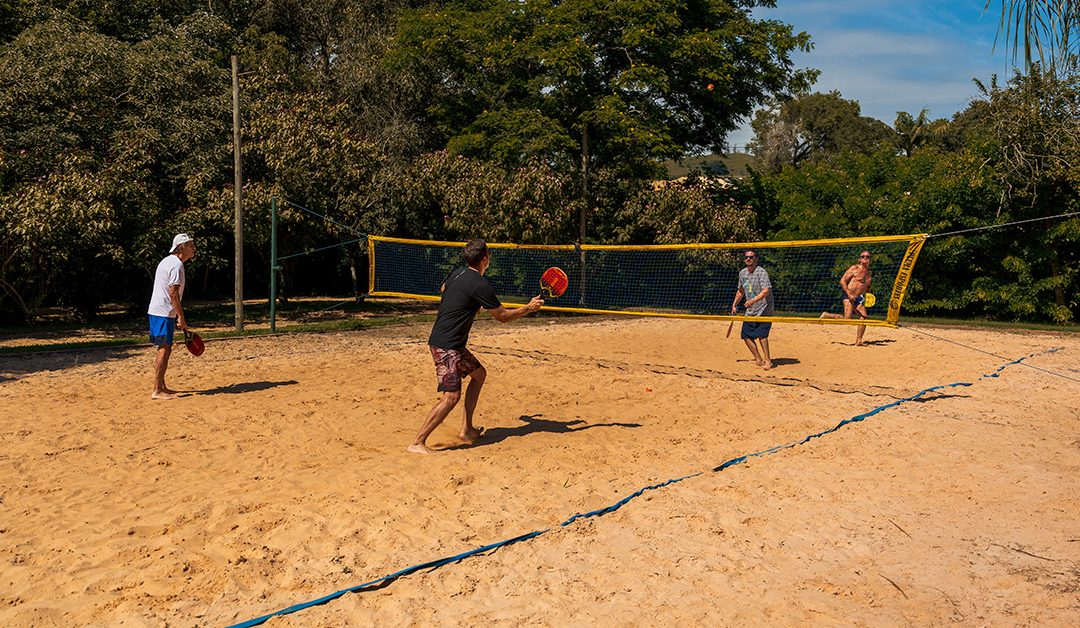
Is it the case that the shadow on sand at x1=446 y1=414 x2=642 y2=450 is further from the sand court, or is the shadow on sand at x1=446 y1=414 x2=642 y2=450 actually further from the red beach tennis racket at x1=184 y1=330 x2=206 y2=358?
the red beach tennis racket at x1=184 y1=330 x2=206 y2=358

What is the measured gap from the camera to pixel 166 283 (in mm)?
9219

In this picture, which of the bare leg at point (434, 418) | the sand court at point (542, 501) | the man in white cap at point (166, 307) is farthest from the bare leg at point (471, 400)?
the man in white cap at point (166, 307)

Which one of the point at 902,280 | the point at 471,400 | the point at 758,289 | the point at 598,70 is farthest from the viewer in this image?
the point at 598,70

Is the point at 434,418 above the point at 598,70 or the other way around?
the other way around

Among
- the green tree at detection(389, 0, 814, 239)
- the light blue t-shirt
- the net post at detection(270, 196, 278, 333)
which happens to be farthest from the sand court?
the green tree at detection(389, 0, 814, 239)

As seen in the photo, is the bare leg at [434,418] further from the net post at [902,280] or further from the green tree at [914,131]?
the green tree at [914,131]

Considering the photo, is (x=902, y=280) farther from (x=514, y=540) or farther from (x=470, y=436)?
(x=514, y=540)

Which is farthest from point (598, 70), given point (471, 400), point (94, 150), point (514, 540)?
point (514, 540)

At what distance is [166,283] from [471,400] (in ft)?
13.6

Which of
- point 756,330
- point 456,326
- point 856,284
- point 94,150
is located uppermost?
point 94,150

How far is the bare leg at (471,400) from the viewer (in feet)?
24.5

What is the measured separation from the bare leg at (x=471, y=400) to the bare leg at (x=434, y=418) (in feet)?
1.23

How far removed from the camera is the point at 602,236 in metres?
23.1

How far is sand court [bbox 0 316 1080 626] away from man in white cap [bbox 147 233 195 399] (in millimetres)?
378
